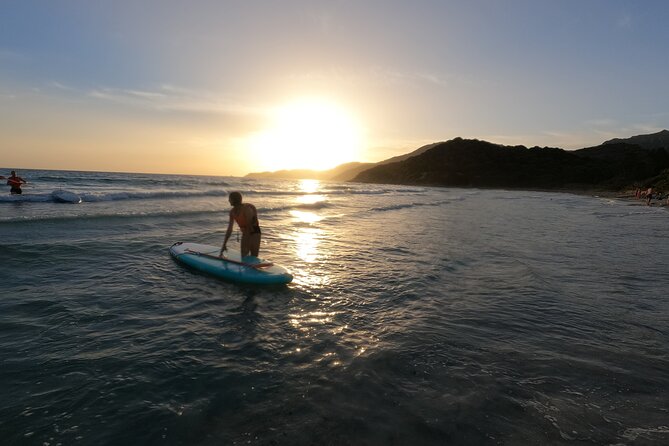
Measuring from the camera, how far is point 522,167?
116 m

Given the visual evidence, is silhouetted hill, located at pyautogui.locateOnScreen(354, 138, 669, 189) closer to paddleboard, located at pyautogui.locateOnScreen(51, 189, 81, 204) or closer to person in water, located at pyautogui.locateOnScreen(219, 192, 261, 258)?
person in water, located at pyautogui.locateOnScreen(219, 192, 261, 258)

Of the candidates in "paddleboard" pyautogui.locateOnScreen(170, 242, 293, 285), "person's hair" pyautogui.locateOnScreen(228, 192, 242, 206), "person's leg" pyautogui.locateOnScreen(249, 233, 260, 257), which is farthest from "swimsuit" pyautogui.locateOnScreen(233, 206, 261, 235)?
"paddleboard" pyautogui.locateOnScreen(170, 242, 293, 285)

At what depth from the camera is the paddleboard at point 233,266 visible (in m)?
9.07

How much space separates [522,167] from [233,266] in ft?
408

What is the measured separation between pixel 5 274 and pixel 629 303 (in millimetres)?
14611

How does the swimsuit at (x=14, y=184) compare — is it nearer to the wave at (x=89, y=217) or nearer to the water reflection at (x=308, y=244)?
the wave at (x=89, y=217)

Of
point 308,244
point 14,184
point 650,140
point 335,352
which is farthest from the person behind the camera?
point 650,140

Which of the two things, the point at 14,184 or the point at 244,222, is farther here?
the point at 14,184

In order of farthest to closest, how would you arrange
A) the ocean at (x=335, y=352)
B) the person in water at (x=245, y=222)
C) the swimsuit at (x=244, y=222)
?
the swimsuit at (x=244, y=222) < the person in water at (x=245, y=222) < the ocean at (x=335, y=352)

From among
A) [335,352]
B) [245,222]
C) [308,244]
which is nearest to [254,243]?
[245,222]

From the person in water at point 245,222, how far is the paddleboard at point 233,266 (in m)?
0.34

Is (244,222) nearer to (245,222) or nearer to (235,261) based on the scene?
(245,222)

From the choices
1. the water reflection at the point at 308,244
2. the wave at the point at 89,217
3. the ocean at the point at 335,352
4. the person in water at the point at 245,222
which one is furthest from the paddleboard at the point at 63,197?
the person in water at the point at 245,222

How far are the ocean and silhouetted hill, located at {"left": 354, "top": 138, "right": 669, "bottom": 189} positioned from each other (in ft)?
273
